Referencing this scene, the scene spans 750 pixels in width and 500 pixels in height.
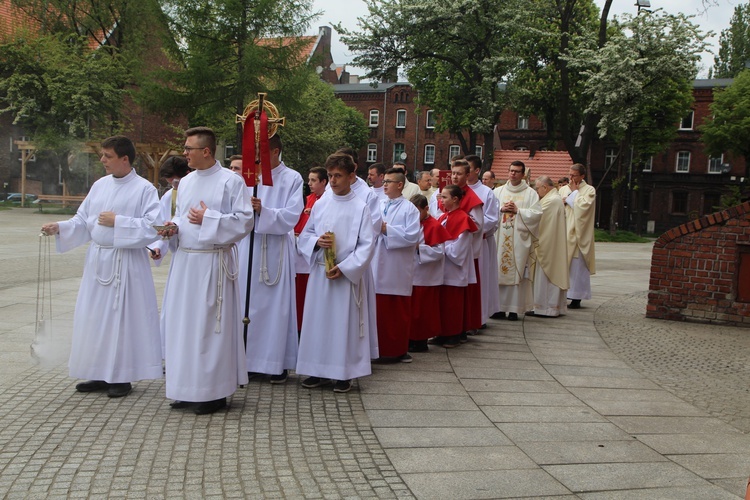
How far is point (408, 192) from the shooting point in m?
11.8

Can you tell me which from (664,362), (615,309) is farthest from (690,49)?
(664,362)

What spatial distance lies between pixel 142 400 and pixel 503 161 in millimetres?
28685

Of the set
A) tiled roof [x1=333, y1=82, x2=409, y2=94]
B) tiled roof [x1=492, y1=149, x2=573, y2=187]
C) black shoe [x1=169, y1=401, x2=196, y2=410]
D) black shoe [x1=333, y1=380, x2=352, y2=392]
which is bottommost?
black shoe [x1=169, y1=401, x2=196, y2=410]

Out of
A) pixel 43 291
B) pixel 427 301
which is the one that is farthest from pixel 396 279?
pixel 43 291

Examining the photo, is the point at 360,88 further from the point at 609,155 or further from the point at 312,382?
the point at 312,382

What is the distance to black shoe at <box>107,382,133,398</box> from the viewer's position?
584cm

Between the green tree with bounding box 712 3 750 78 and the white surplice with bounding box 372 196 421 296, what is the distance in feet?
210

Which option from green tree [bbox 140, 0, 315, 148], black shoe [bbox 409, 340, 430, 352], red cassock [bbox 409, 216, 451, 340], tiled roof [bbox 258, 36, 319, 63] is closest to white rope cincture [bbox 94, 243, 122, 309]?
red cassock [bbox 409, 216, 451, 340]

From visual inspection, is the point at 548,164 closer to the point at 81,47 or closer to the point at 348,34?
the point at 348,34

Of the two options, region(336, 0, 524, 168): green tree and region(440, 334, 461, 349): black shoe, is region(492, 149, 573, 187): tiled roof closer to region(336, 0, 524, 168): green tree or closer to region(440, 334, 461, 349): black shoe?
region(336, 0, 524, 168): green tree

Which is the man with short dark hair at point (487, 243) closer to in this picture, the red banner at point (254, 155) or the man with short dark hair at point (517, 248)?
the man with short dark hair at point (517, 248)

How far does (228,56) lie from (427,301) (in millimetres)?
21587

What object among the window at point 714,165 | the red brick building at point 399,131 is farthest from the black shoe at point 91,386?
the red brick building at point 399,131

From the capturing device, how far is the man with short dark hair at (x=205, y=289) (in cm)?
545
